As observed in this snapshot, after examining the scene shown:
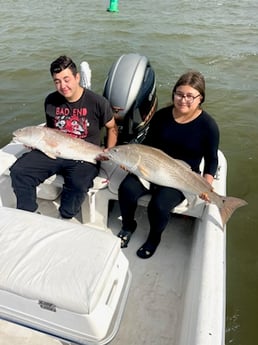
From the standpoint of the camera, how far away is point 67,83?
117 inches

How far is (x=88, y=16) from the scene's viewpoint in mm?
11281

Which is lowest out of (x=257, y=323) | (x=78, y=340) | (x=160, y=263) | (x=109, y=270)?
(x=257, y=323)

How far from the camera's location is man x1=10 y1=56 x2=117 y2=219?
2975 millimetres

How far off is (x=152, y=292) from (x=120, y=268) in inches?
31.0

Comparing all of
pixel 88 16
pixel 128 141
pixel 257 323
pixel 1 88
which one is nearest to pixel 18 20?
pixel 88 16

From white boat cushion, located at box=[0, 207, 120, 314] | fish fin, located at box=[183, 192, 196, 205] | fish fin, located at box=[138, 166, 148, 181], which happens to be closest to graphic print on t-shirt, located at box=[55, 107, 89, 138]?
fish fin, located at box=[138, 166, 148, 181]

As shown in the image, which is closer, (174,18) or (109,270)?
(109,270)

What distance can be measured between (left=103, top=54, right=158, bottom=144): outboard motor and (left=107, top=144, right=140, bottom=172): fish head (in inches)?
30.2

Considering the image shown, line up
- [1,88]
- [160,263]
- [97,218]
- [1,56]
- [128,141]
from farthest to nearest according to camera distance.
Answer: [1,56] → [1,88] → [128,141] → [97,218] → [160,263]

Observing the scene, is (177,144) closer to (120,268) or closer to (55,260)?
(120,268)

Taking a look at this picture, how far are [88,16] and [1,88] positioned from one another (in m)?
5.30

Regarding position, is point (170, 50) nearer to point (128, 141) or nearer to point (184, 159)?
point (128, 141)

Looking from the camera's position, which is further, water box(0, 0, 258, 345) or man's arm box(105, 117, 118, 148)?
water box(0, 0, 258, 345)

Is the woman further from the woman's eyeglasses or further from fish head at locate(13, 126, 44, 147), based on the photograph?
fish head at locate(13, 126, 44, 147)
